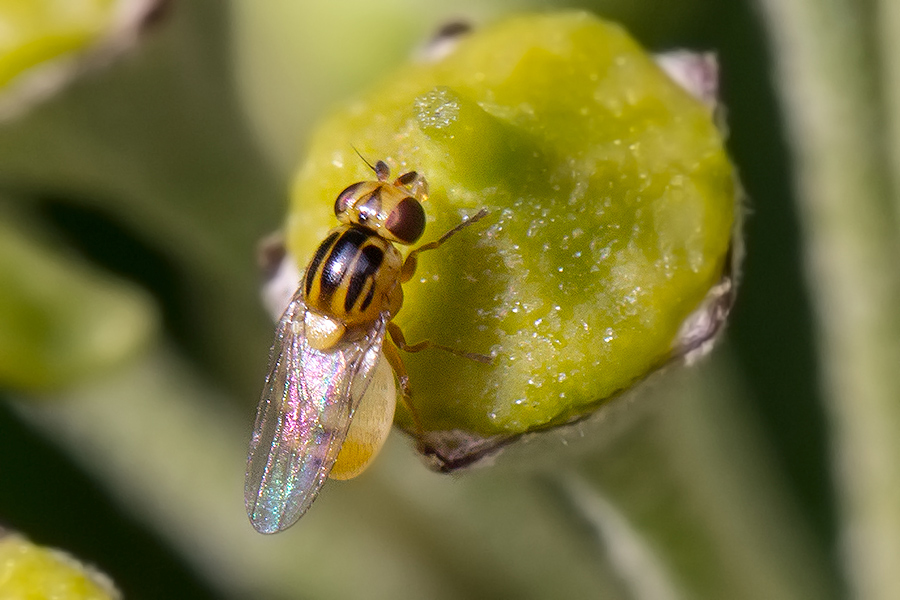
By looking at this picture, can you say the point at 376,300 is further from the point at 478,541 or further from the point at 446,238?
the point at 478,541

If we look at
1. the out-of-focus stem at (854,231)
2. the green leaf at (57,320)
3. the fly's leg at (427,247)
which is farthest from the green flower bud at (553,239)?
the green leaf at (57,320)

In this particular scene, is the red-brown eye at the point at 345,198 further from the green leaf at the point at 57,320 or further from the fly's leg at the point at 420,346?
the green leaf at the point at 57,320

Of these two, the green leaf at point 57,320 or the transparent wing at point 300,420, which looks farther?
the green leaf at point 57,320

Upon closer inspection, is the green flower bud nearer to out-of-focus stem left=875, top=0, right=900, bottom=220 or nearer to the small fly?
the small fly

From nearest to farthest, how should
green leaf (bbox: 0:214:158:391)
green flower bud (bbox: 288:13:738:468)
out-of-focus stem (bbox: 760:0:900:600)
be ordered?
green flower bud (bbox: 288:13:738:468), out-of-focus stem (bbox: 760:0:900:600), green leaf (bbox: 0:214:158:391)

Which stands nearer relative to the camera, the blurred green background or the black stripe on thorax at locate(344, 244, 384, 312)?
the black stripe on thorax at locate(344, 244, 384, 312)

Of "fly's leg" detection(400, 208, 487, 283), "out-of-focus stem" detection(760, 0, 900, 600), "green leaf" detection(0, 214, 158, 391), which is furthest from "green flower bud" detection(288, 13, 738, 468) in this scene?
"green leaf" detection(0, 214, 158, 391)

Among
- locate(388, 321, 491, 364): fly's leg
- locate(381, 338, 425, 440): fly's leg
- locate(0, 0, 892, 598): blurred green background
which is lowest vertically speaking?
locate(0, 0, 892, 598): blurred green background

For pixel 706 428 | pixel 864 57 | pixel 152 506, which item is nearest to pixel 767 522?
pixel 706 428
